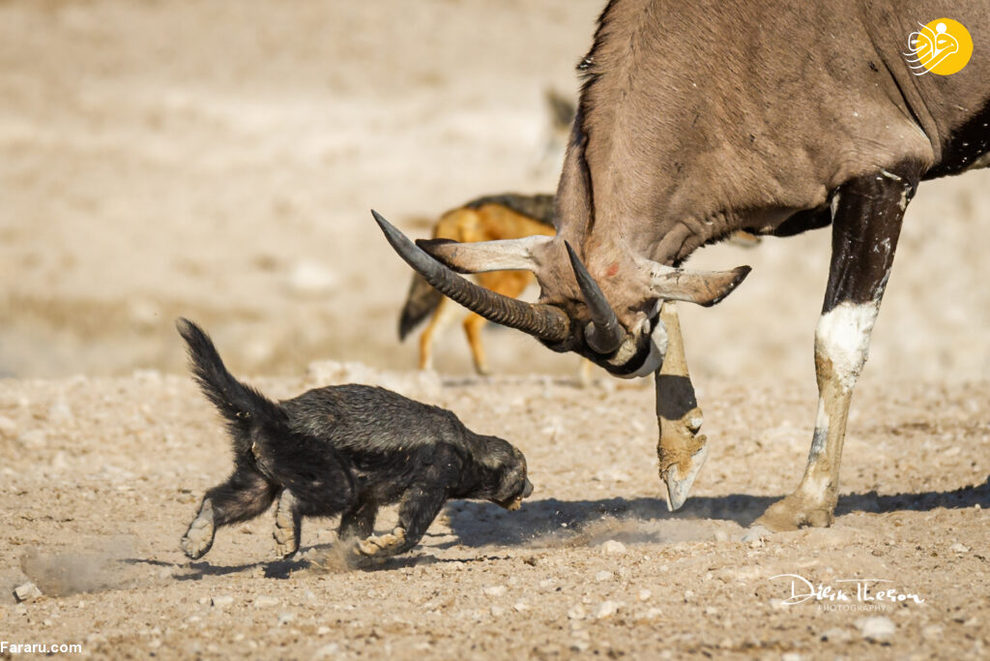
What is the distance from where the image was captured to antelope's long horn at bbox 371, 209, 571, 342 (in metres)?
5.91

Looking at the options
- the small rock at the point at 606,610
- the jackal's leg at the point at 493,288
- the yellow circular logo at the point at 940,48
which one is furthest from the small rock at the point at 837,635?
the jackal's leg at the point at 493,288

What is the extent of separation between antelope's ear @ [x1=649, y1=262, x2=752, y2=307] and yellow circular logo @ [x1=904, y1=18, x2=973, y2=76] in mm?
1681

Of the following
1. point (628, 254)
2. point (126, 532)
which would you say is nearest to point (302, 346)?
point (126, 532)

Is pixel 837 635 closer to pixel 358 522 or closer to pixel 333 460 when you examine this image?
pixel 333 460

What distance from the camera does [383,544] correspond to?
6426mm

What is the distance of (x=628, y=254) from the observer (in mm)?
6551

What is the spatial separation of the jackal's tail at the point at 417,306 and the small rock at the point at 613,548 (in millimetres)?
6671

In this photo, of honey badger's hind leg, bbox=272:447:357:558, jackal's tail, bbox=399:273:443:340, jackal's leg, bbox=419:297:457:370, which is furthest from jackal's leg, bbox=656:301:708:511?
jackal's tail, bbox=399:273:443:340

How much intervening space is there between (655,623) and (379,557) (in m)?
1.93

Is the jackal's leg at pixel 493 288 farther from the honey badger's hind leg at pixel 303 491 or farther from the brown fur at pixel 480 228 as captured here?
the honey badger's hind leg at pixel 303 491

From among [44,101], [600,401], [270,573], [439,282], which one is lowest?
[270,573]

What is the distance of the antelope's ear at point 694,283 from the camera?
6.14 metres

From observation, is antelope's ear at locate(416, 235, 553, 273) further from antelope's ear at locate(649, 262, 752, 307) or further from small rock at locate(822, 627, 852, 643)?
small rock at locate(822, 627, 852, 643)

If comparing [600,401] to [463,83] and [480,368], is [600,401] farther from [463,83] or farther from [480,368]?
[463,83]
